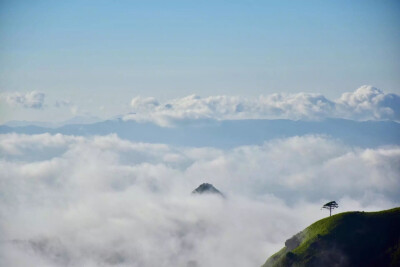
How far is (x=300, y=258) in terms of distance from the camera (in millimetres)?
149250

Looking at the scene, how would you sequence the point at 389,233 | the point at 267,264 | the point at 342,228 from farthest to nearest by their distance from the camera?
1. the point at 267,264
2. the point at 342,228
3. the point at 389,233

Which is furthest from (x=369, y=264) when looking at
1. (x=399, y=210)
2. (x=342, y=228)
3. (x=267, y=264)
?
(x=267, y=264)

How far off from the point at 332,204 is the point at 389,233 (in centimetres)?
3908

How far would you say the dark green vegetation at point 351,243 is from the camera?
138625mm

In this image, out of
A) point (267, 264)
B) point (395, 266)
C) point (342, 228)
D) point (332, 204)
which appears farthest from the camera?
point (332, 204)

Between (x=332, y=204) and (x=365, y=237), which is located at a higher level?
(x=332, y=204)

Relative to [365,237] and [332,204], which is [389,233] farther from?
[332,204]

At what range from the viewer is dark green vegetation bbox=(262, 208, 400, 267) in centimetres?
13862

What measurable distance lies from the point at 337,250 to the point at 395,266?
21.0 meters

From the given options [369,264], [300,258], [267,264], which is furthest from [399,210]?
[267,264]

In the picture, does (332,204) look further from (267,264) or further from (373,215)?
(267,264)

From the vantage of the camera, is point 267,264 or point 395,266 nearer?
point 395,266

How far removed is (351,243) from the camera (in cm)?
14650

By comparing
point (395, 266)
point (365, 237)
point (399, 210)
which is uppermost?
point (399, 210)
